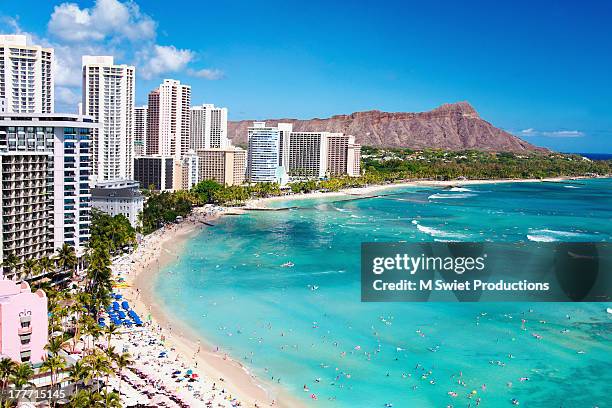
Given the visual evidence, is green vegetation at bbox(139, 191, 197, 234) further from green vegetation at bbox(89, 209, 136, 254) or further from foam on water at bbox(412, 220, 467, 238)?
foam on water at bbox(412, 220, 467, 238)

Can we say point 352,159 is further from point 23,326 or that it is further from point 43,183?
point 23,326

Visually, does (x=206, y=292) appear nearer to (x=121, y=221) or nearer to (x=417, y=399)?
(x=121, y=221)

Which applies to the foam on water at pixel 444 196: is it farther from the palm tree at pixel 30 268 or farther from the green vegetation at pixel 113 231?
the palm tree at pixel 30 268

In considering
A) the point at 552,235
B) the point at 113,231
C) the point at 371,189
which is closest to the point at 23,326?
the point at 113,231

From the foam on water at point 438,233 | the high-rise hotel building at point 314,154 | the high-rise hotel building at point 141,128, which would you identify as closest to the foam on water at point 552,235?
the foam on water at point 438,233

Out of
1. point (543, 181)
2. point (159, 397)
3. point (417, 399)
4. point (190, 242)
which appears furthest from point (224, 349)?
point (543, 181)
